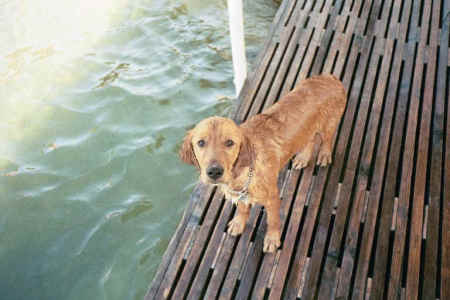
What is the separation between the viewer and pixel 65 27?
22.6 feet

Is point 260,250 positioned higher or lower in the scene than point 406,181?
lower

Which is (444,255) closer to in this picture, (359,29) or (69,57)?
(359,29)

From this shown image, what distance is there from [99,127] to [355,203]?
11.9 feet

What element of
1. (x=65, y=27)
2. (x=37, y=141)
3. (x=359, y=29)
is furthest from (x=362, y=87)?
(x=65, y=27)

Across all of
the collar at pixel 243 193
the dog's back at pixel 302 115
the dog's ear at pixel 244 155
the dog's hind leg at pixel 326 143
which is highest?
the dog's ear at pixel 244 155

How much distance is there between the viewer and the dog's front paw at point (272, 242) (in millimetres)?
3201

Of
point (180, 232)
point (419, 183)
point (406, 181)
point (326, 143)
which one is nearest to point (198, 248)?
point (180, 232)

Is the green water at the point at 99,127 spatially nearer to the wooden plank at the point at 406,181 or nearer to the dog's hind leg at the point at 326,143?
the dog's hind leg at the point at 326,143

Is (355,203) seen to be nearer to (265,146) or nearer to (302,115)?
(302,115)

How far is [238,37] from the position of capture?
428cm

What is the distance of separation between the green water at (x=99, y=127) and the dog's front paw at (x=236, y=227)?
46.0 inches

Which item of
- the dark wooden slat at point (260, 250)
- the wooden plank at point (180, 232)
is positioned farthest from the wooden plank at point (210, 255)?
the dark wooden slat at point (260, 250)

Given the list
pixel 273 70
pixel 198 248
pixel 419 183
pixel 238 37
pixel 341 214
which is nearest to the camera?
pixel 198 248

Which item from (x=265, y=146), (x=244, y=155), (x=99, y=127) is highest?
(x=244, y=155)
